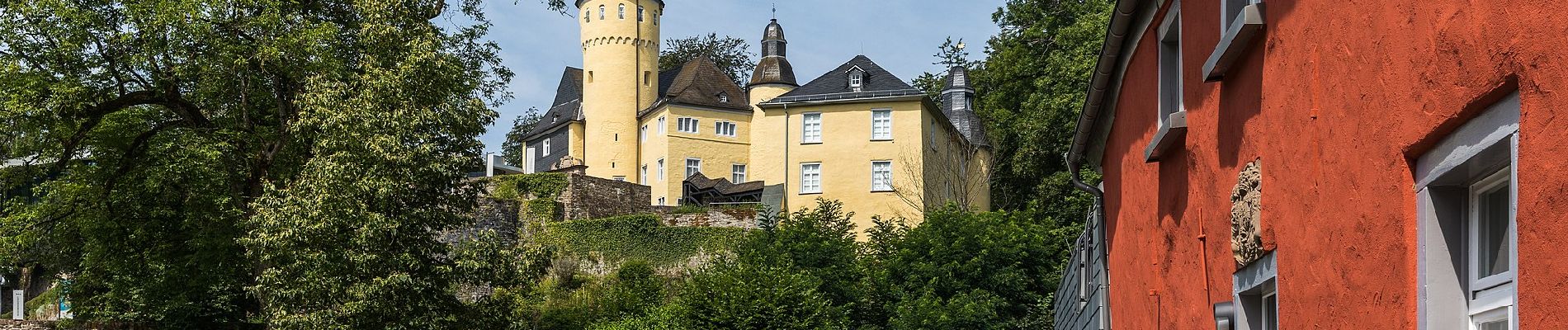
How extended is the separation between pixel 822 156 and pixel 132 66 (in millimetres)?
29162

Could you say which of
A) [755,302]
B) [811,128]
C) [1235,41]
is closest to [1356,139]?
[1235,41]

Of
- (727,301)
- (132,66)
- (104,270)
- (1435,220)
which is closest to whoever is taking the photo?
(1435,220)

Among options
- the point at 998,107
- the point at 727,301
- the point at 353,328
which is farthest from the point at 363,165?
the point at 998,107

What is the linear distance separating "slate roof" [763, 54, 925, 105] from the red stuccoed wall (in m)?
42.0

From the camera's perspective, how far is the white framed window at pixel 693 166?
54062 millimetres

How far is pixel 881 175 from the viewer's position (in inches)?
1933

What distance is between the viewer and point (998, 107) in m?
42.5

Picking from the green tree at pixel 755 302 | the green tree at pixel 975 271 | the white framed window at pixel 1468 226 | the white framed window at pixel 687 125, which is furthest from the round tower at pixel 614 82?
the white framed window at pixel 1468 226

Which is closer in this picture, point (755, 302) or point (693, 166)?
point (755, 302)

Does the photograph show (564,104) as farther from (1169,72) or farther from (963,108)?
(1169,72)

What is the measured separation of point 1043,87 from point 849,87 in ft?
55.3

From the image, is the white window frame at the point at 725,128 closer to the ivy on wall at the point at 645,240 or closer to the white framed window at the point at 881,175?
the white framed window at the point at 881,175

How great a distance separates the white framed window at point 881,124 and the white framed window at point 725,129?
701 centimetres

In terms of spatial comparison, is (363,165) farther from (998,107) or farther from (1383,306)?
(998,107)
